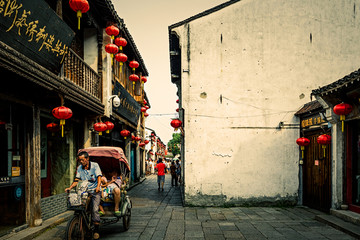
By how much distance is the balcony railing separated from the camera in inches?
344

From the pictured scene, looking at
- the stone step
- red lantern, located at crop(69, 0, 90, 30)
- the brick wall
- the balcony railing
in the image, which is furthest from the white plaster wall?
red lantern, located at crop(69, 0, 90, 30)

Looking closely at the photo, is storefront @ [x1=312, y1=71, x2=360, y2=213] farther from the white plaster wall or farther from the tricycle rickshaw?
the tricycle rickshaw

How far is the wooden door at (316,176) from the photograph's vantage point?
30.5 feet

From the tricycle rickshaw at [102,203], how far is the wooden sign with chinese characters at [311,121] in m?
6.11

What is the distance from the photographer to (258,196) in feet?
35.1

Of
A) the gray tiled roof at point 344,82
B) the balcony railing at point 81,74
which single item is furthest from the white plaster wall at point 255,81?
the balcony railing at point 81,74

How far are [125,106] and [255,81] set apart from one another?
6.46 m

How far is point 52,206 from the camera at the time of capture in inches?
334

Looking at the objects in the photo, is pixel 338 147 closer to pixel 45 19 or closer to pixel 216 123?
pixel 216 123

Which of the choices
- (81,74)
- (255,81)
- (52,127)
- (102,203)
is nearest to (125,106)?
(81,74)

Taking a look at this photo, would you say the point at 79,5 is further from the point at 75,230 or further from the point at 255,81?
the point at 255,81

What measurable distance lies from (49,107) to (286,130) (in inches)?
308

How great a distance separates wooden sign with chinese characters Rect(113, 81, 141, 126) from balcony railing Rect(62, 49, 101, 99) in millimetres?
1492

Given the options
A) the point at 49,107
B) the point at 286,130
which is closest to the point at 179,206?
the point at 286,130
